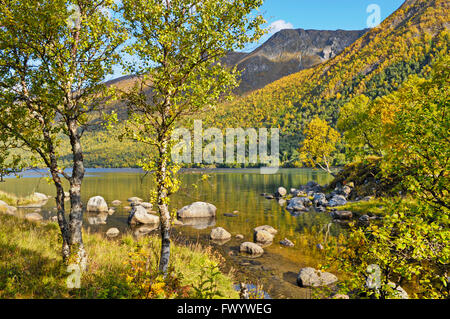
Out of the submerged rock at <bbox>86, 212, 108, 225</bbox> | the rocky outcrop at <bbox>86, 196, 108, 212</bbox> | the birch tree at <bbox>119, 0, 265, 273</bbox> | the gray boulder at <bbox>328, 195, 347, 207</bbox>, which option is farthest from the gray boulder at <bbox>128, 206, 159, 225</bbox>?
the gray boulder at <bbox>328, 195, 347, 207</bbox>

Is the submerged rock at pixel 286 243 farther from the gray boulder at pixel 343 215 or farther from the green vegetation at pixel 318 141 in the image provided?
the green vegetation at pixel 318 141

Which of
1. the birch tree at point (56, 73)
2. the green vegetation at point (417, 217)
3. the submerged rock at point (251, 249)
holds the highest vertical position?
the birch tree at point (56, 73)

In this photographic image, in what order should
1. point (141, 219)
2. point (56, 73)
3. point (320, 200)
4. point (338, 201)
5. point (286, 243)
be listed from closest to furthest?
point (56, 73)
point (286, 243)
point (141, 219)
point (338, 201)
point (320, 200)

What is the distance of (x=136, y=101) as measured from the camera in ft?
28.2

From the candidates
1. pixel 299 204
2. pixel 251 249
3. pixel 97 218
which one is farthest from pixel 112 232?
pixel 299 204

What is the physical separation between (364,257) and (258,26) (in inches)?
315

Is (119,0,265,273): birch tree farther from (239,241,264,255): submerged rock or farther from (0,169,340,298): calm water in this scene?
(239,241,264,255): submerged rock

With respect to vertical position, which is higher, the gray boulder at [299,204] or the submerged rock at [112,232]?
the submerged rock at [112,232]

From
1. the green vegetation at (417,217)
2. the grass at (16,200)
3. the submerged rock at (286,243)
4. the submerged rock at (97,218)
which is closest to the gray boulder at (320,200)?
the submerged rock at (286,243)

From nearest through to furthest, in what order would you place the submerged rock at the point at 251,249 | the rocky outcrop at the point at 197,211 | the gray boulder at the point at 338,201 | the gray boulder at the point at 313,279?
the gray boulder at the point at 313,279
the submerged rock at the point at 251,249
the rocky outcrop at the point at 197,211
the gray boulder at the point at 338,201

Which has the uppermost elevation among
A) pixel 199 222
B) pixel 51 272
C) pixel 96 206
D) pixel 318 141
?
pixel 318 141

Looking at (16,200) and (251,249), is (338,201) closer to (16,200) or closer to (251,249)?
(251,249)

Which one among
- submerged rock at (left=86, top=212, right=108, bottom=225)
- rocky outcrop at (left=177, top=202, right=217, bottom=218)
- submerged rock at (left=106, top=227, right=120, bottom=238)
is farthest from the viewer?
rocky outcrop at (left=177, top=202, right=217, bottom=218)

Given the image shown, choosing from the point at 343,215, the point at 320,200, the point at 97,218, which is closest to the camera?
the point at 343,215
